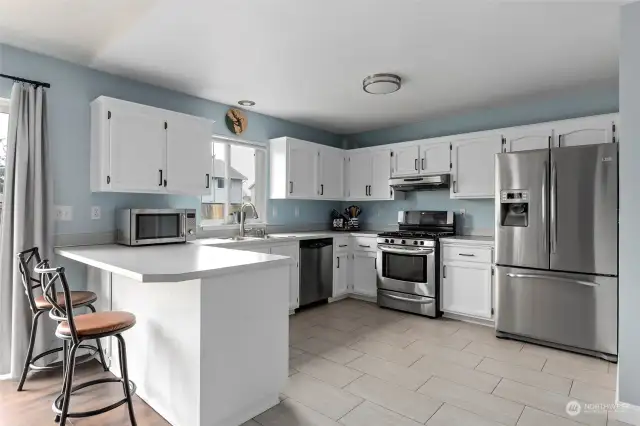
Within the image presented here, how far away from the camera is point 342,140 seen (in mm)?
5793

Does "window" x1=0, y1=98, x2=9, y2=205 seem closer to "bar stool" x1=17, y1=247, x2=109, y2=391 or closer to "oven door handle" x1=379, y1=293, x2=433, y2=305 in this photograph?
"bar stool" x1=17, y1=247, x2=109, y2=391

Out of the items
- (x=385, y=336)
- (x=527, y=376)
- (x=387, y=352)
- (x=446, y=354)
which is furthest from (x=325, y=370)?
(x=527, y=376)

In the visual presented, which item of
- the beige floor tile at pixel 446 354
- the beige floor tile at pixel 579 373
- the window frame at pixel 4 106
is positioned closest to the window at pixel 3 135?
the window frame at pixel 4 106

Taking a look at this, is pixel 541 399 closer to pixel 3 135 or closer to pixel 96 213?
pixel 96 213

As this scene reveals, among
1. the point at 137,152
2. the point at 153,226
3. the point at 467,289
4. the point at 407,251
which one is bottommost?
the point at 467,289

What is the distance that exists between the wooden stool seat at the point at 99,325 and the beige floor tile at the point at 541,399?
7.73 feet

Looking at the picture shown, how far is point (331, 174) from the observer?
16.7ft

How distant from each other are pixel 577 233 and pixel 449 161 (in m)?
1.63

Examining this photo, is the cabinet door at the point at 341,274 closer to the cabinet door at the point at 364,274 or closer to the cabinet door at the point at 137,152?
the cabinet door at the point at 364,274

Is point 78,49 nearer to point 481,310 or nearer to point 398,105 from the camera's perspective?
point 398,105

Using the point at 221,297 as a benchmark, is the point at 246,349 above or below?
below

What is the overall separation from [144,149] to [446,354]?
3104 mm

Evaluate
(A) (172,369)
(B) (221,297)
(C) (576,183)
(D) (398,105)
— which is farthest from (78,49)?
(C) (576,183)

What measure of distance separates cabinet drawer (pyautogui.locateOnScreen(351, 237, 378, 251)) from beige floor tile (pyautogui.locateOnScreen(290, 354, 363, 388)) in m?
1.97
